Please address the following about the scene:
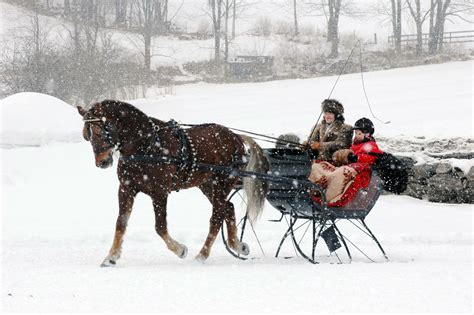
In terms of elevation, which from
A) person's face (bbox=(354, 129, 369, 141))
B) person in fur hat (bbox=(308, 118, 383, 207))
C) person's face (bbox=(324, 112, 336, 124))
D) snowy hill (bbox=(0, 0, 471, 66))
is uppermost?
snowy hill (bbox=(0, 0, 471, 66))

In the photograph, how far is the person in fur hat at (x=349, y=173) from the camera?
7438 millimetres

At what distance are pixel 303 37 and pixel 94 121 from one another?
34306 millimetres

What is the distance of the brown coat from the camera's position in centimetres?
775

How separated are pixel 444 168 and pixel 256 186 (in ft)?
18.0

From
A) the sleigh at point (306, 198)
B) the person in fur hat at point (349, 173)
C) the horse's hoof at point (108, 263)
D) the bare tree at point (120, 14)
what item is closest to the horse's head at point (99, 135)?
the horse's hoof at point (108, 263)

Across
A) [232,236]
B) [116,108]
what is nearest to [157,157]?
[116,108]

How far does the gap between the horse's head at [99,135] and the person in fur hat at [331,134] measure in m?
2.50

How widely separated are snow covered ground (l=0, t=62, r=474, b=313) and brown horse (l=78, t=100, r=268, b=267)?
591mm

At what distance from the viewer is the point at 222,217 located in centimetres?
760

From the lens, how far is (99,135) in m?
6.71

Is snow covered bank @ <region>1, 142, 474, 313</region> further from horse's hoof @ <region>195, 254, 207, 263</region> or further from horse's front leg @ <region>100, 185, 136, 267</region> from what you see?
horse's front leg @ <region>100, 185, 136, 267</region>

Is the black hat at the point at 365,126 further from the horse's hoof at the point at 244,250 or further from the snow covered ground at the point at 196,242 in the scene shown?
the horse's hoof at the point at 244,250

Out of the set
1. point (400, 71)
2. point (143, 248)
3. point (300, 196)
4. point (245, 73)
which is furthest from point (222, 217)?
point (245, 73)

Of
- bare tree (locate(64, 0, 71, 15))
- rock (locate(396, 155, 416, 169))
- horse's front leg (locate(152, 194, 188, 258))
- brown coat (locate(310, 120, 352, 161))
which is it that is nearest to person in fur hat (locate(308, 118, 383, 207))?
brown coat (locate(310, 120, 352, 161))
